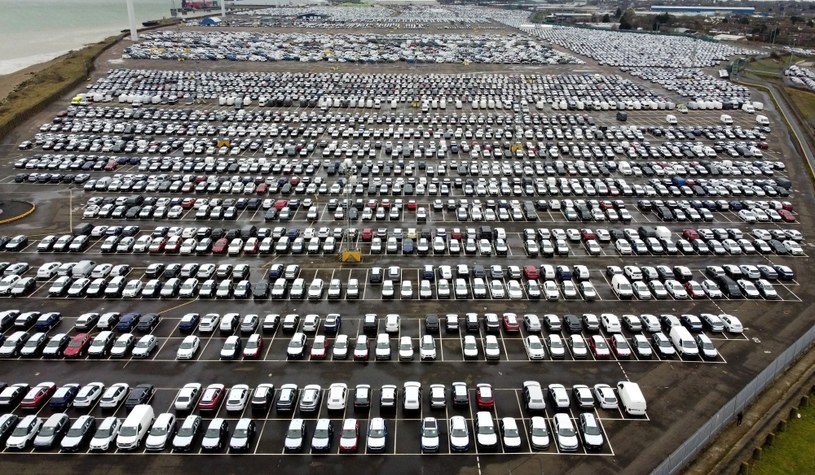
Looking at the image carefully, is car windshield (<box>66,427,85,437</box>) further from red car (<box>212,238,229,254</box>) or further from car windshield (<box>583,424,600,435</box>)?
car windshield (<box>583,424,600,435</box>)

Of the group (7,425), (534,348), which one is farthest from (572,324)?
(7,425)

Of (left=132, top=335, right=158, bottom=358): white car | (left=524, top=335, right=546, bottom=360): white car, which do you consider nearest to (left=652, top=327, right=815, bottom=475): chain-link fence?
(left=524, top=335, right=546, bottom=360): white car

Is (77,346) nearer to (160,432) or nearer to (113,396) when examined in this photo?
(113,396)

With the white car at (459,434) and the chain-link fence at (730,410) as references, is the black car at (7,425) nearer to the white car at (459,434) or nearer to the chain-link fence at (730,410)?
the white car at (459,434)

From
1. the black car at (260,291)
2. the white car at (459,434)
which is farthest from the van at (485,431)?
the black car at (260,291)

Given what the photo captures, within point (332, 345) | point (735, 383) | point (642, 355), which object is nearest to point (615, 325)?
point (642, 355)

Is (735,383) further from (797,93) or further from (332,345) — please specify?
(797,93)
